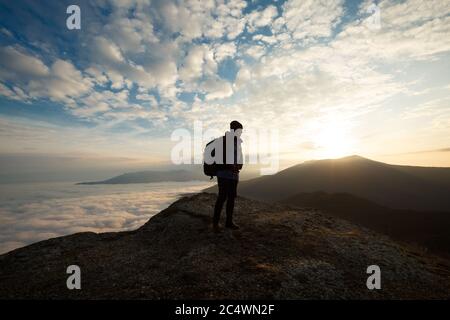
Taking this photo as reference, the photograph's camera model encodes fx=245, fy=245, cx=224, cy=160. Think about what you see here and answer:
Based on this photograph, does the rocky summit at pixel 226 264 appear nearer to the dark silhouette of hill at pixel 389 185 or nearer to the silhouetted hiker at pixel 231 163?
the silhouetted hiker at pixel 231 163

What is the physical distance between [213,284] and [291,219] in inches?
310

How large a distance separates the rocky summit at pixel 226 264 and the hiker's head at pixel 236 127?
168 inches

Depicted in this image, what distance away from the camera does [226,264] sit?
7738 millimetres

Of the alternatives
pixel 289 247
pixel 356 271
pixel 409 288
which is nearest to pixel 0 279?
pixel 289 247

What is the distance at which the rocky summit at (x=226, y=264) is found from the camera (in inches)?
255

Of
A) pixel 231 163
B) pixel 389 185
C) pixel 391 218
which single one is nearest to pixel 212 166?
pixel 231 163

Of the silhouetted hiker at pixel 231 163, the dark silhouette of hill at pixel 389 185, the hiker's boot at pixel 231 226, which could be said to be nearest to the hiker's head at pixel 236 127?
the silhouetted hiker at pixel 231 163

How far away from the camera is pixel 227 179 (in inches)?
376

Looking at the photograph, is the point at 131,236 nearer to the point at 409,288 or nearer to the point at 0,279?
the point at 0,279

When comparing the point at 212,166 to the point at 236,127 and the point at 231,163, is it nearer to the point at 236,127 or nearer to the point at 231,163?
the point at 231,163

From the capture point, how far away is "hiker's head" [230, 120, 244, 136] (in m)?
9.59

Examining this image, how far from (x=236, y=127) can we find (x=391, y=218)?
380 feet
